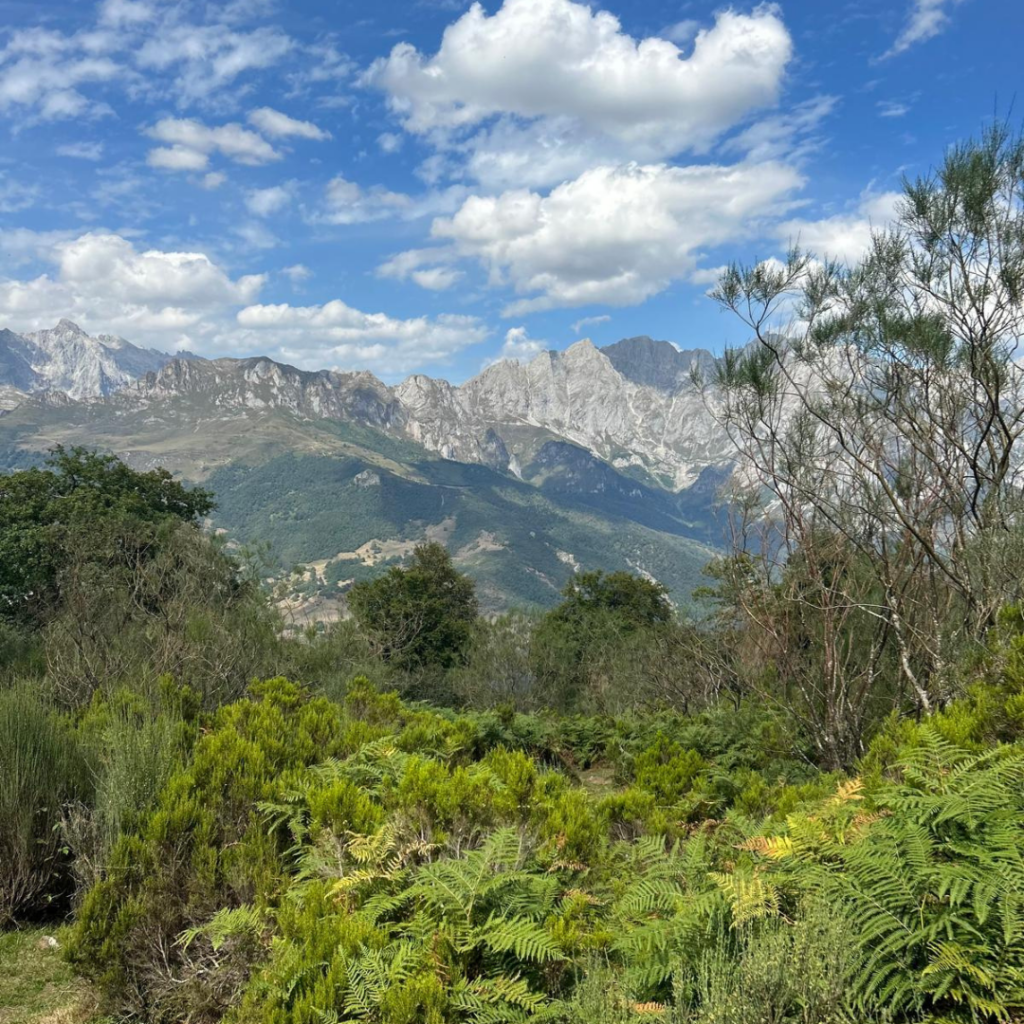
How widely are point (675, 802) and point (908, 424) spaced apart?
5204 mm

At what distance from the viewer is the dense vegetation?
2191 millimetres

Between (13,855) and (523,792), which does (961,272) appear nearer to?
(523,792)

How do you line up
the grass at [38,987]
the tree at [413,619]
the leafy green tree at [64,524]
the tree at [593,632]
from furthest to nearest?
the tree at [413,619] → the tree at [593,632] → the leafy green tree at [64,524] → the grass at [38,987]

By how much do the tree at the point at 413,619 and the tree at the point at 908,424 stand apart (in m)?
21.9

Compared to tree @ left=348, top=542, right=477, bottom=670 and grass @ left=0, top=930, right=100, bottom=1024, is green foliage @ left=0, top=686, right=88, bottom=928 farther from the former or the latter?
tree @ left=348, top=542, right=477, bottom=670

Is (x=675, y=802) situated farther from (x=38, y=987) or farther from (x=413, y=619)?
(x=413, y=619)

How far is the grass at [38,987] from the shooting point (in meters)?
3.75

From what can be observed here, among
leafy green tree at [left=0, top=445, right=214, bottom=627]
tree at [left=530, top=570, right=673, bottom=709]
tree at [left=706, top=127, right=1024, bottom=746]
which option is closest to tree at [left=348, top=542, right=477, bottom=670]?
tree at [left=530, top=570, right=673, bottom=709]

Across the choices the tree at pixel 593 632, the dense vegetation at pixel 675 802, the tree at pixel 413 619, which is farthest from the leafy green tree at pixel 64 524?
the tree at pixel 593 632

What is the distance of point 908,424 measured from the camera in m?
7.70

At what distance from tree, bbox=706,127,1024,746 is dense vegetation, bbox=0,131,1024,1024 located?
0.16 feet

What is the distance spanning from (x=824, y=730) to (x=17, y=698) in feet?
25.1

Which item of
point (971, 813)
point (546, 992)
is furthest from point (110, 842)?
point (971, 813)

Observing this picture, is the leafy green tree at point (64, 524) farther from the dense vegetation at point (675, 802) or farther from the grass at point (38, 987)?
the grass at point (38, 987)
